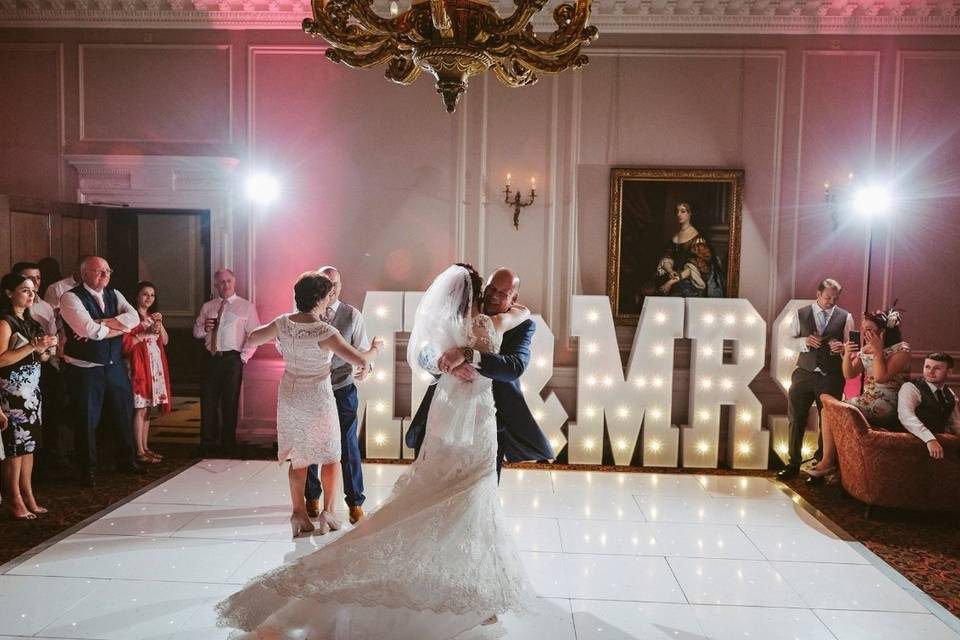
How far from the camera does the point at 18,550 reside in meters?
3.97

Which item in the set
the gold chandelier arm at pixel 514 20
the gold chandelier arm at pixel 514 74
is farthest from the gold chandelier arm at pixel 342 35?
the gold chandelier arm at pixel 514 74

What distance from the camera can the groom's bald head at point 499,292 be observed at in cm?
350

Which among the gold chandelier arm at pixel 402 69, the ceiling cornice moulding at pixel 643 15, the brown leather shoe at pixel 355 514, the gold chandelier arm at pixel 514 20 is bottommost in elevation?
the brown leather shoe at pixel 355 514

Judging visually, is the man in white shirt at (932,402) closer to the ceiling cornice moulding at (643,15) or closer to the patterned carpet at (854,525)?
the patterned carpet at (854,525)

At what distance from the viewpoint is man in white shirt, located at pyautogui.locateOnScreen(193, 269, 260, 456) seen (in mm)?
6000

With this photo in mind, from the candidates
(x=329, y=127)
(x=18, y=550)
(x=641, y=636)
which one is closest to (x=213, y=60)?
(x=329, y=127)

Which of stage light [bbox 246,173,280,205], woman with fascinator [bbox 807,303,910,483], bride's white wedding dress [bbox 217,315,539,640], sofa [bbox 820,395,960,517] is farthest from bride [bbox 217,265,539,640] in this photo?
stage light [bbox 246,173,280,205]

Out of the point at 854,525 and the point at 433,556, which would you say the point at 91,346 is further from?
the point at 854,525

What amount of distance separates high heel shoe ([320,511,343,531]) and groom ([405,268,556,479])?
1.00 metres

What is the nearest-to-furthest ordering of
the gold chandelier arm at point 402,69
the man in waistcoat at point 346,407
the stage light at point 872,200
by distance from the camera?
the gold chandelier arm at point 402,69, the man in waistcoat at point 346,407, the stage light at point 872,200

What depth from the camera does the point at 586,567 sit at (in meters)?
3.90

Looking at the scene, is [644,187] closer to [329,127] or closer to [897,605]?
[329,127]

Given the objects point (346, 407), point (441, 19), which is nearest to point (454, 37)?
point (441, 19)

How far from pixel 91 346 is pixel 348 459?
2110mm
